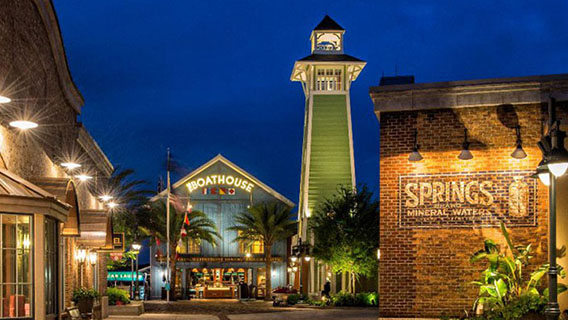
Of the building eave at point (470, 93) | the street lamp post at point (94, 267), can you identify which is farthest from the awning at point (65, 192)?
the street lamp post at point (94, 267)

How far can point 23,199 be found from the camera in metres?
13.4

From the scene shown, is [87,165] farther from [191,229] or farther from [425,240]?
[191,229]

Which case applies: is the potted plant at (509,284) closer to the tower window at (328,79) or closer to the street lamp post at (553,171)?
the street lamp post at (553,171)

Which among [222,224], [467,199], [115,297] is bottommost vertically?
[115,297]

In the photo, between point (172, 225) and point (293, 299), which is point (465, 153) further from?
point (172, 225)

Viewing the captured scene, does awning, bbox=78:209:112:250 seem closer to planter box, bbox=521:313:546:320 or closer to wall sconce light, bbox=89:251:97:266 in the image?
wall sconce light, bbox=89:251:97:266

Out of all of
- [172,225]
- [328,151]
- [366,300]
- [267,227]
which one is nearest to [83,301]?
[366,300]

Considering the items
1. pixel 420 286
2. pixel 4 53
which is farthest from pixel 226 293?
pixel 4 53

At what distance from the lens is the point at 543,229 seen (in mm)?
19172

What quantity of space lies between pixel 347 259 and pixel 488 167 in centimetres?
2758

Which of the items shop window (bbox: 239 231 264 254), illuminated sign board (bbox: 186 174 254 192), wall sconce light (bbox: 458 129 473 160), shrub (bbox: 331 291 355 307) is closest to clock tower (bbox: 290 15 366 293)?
shop window (bbox: 239 231 264 254)

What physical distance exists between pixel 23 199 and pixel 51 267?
2.27 metres

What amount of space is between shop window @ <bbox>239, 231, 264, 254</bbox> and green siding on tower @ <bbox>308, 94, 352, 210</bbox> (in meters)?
13.4

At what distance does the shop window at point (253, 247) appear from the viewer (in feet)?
221
